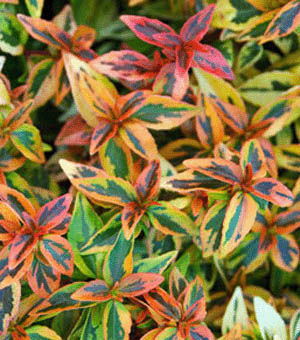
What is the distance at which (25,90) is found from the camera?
0.98 meters

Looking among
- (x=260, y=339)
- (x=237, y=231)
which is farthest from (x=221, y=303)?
(x=237, y=231)

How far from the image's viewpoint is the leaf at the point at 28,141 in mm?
877

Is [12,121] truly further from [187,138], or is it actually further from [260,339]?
[260,339]

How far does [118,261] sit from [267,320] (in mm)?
284

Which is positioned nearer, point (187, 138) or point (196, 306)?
point (196, 306)

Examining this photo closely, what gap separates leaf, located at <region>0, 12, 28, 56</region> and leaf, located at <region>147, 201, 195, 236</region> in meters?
0.43

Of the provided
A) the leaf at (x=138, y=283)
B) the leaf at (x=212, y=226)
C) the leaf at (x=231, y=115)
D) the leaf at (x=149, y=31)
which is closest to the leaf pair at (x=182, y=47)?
the leaf at (x=149, y=31)

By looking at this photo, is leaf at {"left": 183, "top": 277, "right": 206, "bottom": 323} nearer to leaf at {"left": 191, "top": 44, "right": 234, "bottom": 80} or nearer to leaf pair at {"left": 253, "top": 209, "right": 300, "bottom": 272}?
leaf pair at {"left": 253, "top": 209, "right": 300, "bottom": 272}

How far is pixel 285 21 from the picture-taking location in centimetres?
90

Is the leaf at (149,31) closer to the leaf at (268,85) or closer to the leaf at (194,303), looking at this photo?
the leaf at (268,85)

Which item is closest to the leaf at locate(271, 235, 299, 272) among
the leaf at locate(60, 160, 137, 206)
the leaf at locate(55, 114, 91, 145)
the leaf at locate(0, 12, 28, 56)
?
the leaf at locate(60, 160, 137, 206)

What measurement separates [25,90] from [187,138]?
0.34 m

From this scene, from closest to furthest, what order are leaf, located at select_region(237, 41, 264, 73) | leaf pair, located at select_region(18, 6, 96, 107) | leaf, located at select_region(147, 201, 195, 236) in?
leaf, located at select_region(147, 201, 195, 236) → leaf pair, located at select_region(18, 6, 96, 107) → leaf, located at select_region(237, 41, 264, 73)

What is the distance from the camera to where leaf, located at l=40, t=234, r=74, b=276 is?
76cm
